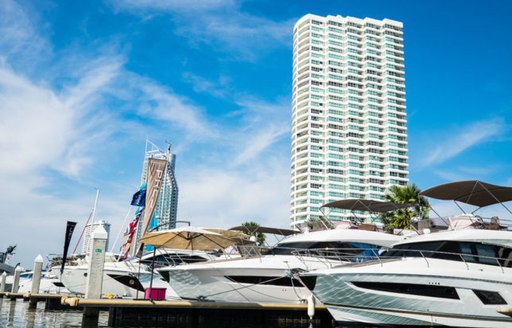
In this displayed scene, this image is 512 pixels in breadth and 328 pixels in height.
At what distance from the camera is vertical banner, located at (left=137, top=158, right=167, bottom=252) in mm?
27548

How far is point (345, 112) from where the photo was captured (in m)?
122

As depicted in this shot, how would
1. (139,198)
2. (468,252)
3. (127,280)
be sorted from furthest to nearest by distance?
1. (139,198)
2. (127,280)
3. (468,252)

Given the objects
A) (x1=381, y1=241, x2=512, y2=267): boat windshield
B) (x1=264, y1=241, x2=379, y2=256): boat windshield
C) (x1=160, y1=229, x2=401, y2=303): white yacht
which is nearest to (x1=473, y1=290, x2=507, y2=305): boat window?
(x1=381, y1=241, x2=512, y2=267): boat windshield

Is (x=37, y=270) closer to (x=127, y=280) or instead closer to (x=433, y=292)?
(x=127, y=280)

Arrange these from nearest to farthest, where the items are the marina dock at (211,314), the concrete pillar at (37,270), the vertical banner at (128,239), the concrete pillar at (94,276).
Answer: the concrete pillar at (94,276), the marina dock at (211,314), the vertical banner at (128,239), the concrete pillar at (37,270)

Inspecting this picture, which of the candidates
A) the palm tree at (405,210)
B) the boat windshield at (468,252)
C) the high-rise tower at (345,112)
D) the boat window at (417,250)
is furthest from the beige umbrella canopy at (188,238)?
the high-rise tower at (345,112)

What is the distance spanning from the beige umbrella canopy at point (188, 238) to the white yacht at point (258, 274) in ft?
2.75

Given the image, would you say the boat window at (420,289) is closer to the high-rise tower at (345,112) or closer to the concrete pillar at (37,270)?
the concrete pillar at (37,270)

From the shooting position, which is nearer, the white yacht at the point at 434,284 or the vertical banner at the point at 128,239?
the white yacht at the point at 434,284

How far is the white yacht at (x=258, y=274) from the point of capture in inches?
675

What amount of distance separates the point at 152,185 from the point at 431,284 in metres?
19.3

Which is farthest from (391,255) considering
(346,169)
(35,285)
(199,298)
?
(346,169)

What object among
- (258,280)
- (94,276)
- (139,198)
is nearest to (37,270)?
(139,198)

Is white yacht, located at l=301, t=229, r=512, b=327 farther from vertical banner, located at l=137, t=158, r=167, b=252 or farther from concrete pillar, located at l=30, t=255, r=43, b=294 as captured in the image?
concrete pillar, located at l=30, t=255, r=43, b=294
